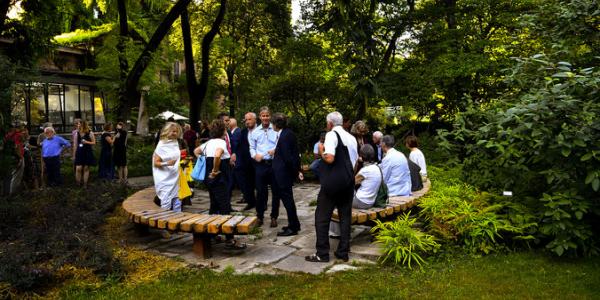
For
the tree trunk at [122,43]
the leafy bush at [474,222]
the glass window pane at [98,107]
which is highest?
the tree trunk at [122,43]

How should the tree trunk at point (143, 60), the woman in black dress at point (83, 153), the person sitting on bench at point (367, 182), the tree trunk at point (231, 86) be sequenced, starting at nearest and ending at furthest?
the person sitting on bench at point (367, 182) < the woman in black dress at point (83, 153) < the tree trunk at point (143, 60) < the tree trunk at point (231, 86)

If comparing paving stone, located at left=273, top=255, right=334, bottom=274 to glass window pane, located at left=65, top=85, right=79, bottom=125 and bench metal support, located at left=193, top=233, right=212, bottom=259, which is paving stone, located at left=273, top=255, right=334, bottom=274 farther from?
glass window pane, located at left=65, top=85, right=79, bottom=125

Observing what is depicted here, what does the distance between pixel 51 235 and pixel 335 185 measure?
138 inches

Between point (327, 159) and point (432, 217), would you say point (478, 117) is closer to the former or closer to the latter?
point (432, 217)

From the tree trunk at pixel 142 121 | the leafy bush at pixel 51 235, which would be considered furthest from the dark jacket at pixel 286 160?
the tree trunk at pixel 142 121

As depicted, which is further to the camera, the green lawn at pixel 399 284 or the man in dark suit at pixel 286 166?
the man in dark suit at pixel 286 166

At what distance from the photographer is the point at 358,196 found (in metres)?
6.02

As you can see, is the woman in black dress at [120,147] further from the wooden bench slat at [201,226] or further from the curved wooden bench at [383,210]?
the curved wooden bench at [383,210]

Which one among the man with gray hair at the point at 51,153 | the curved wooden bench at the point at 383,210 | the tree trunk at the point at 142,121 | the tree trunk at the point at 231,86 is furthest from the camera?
the tree trunk at the point at 231,86

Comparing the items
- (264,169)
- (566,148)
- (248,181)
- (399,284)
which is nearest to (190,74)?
(248,181)

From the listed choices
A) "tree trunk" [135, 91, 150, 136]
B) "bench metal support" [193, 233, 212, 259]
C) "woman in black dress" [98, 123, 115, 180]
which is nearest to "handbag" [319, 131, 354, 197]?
"bench metal support" [193, 233, 212, 259]

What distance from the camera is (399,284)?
4.32m

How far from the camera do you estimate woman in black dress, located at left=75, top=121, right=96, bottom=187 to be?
10.7 metres

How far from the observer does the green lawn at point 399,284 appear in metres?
4.07
